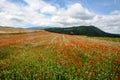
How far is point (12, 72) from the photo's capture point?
795 cm

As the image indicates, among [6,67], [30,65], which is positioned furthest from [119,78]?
[6,67]

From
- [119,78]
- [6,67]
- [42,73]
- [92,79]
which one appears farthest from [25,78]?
[119,78]

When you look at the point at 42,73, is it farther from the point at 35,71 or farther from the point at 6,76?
the point at 6,76

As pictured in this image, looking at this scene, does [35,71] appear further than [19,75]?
Yes

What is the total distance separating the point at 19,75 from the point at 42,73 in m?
1.17

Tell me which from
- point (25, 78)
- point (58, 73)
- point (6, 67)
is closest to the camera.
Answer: point (25, 78)

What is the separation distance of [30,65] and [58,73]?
2315 millimetres

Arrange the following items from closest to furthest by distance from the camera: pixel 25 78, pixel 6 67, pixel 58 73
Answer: pixel 25 78, pixel 58 73, pixel 6 67

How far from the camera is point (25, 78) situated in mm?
7023

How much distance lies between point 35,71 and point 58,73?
1314 millimetres

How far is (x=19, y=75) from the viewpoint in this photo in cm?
740

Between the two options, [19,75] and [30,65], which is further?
[30,65]

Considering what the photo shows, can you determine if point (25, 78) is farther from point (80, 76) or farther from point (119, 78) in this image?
point (119, 78)

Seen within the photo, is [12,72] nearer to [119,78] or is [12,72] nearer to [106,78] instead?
[106,78]
